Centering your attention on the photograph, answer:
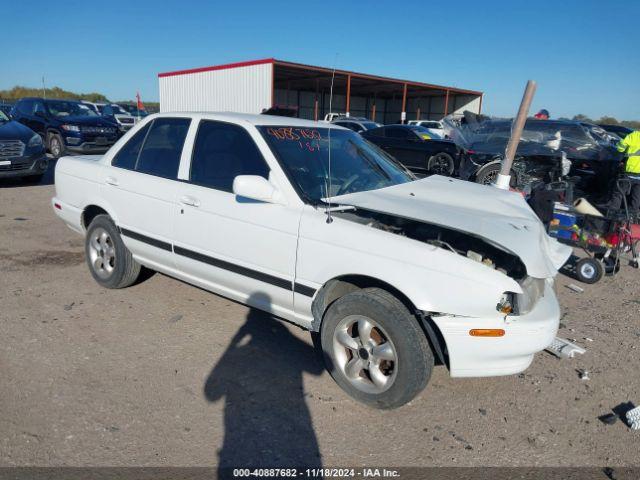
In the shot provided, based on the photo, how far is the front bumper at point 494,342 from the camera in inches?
107

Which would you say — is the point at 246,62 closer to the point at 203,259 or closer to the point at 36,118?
the point at 36,118

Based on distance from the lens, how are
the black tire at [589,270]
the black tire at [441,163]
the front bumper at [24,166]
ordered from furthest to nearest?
the black tire at [441,163] < the front bumper at [24,166] < the black tire at [589,270]

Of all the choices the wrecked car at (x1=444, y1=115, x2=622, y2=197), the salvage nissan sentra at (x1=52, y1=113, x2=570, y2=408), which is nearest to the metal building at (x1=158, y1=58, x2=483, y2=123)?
the wrecked car at (x1=444, y1=115, x2=622, y2=197)

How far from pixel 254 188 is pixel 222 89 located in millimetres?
23598

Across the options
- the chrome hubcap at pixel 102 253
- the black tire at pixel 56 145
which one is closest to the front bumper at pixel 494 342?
the chrome hubcap at pixel 102 253

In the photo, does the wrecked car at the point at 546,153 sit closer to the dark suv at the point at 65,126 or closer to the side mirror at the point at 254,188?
the side mirror at the point at 254,188

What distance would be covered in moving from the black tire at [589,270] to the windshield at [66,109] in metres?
14.3

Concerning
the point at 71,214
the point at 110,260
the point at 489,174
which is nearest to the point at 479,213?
the point at 110,260

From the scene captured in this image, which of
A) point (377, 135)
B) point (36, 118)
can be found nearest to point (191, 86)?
point (36, 118)

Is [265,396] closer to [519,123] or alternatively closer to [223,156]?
[223,156]

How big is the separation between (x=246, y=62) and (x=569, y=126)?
56.0ft

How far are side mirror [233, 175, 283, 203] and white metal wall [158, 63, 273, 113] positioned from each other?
2058 centimetres

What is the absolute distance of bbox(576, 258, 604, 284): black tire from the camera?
571cm

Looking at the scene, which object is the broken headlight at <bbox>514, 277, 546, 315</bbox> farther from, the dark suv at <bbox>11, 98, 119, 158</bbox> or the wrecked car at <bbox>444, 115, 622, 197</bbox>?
the dark suv at <bbox>11, 98, 119, 158</bbox>
